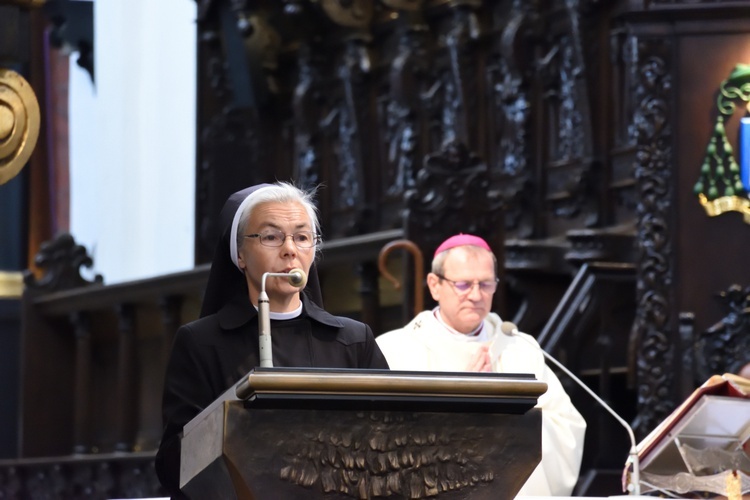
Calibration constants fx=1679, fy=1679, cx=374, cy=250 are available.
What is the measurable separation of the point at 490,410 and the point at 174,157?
11.8m

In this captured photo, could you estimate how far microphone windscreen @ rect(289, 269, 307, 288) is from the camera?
3.91 metres

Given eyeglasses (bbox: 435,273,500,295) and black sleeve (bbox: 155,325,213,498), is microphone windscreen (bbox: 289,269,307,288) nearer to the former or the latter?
black sleeve (bbox: 155,325,213,498)

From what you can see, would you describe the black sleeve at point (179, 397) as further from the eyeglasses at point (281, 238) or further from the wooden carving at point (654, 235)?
the wooden carving at point (654, 235)

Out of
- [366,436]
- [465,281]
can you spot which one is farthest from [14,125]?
[465,281]

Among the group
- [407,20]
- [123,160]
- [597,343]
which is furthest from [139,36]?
[597,343]

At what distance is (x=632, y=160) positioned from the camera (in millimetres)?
9898

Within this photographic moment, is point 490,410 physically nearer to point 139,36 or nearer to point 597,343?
point 597,343

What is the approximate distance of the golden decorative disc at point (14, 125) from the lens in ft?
13.1

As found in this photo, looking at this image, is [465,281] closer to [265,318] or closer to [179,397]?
[179,397]

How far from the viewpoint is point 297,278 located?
12.8 ft

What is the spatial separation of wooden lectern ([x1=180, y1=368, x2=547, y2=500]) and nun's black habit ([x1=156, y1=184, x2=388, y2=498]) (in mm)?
332

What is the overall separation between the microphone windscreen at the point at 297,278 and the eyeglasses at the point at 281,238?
103 mm

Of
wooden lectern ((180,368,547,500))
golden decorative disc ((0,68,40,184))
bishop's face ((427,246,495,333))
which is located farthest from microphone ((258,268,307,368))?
bishop's face ((427,246,495,333))

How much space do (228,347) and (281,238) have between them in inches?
11.5
